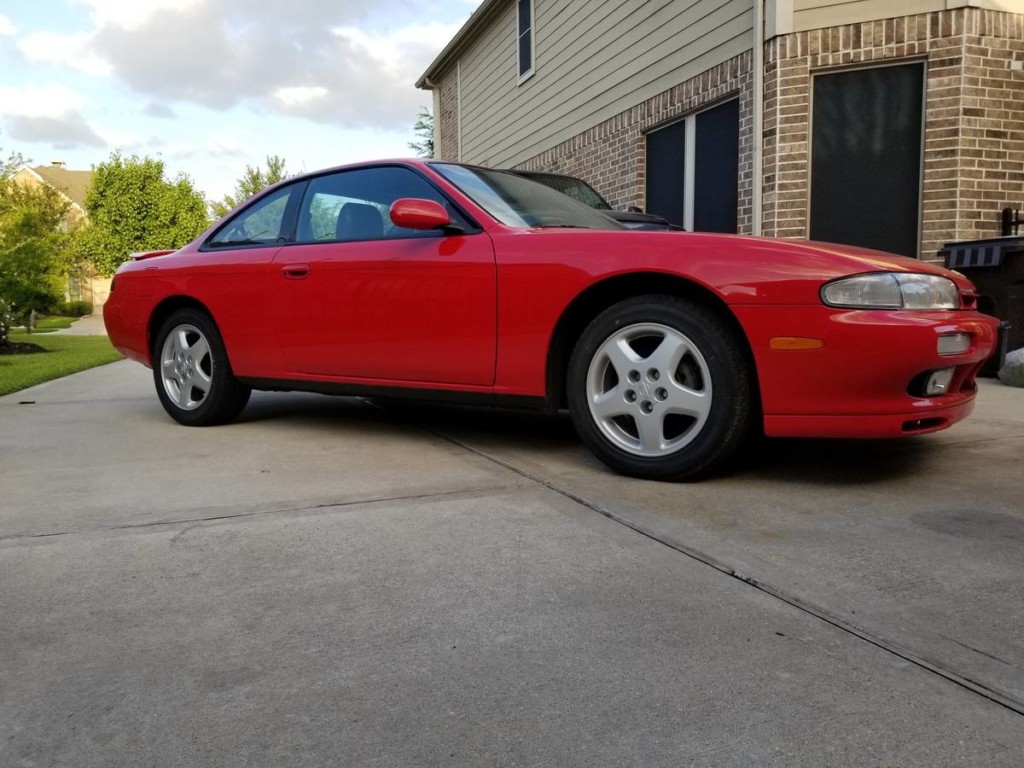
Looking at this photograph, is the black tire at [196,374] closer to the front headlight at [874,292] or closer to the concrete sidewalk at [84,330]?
Result: the front headlight at [874,292]

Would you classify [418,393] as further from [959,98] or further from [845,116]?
[959,98]

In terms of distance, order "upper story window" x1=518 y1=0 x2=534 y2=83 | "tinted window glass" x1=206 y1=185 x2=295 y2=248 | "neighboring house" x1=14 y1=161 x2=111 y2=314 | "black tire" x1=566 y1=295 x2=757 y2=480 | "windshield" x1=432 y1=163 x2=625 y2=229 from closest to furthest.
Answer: "black tire" x1=566 y1=295 x2=757 y2=480 → "windshield" x1=432 y1=163 x2=625 y2=229 → "tinted window glass" x1=206 y1=185 x2=295 y2=248 → "upper story window" x1=518 y1=0 x2=534 y2=83 → "neighboring house" x1=14 y1=161 x2=111 y2=314

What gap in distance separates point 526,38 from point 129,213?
30.6m

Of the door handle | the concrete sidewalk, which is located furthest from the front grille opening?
the concrete sidewalk

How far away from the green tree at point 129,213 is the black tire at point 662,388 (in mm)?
38581

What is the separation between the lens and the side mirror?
155 inches

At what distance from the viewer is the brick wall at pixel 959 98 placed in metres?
7.30

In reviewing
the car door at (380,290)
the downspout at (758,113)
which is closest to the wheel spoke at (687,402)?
the car door at (380,290)

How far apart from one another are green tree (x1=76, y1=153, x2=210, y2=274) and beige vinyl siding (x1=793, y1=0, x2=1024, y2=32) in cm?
3547

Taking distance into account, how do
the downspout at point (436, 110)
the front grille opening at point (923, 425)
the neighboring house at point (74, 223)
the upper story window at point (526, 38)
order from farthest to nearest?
the neighboring house at point (74, 223) < the downspout at point (436, 110) < the upper story window at point (526, 38) < the front grille opening at point (923, 425)

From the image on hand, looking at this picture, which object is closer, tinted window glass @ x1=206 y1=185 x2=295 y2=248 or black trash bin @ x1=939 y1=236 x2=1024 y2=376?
tinted window glass @ x1=206 y1=185 x2=295 y2=248

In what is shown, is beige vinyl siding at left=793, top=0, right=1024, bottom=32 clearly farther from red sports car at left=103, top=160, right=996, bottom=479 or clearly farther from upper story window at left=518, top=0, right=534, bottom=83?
upper story window at left=518, top=0, right=534, bottom=83

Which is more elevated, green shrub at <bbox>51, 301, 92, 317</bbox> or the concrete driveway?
the concrete driveway

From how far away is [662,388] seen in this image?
3.50m
